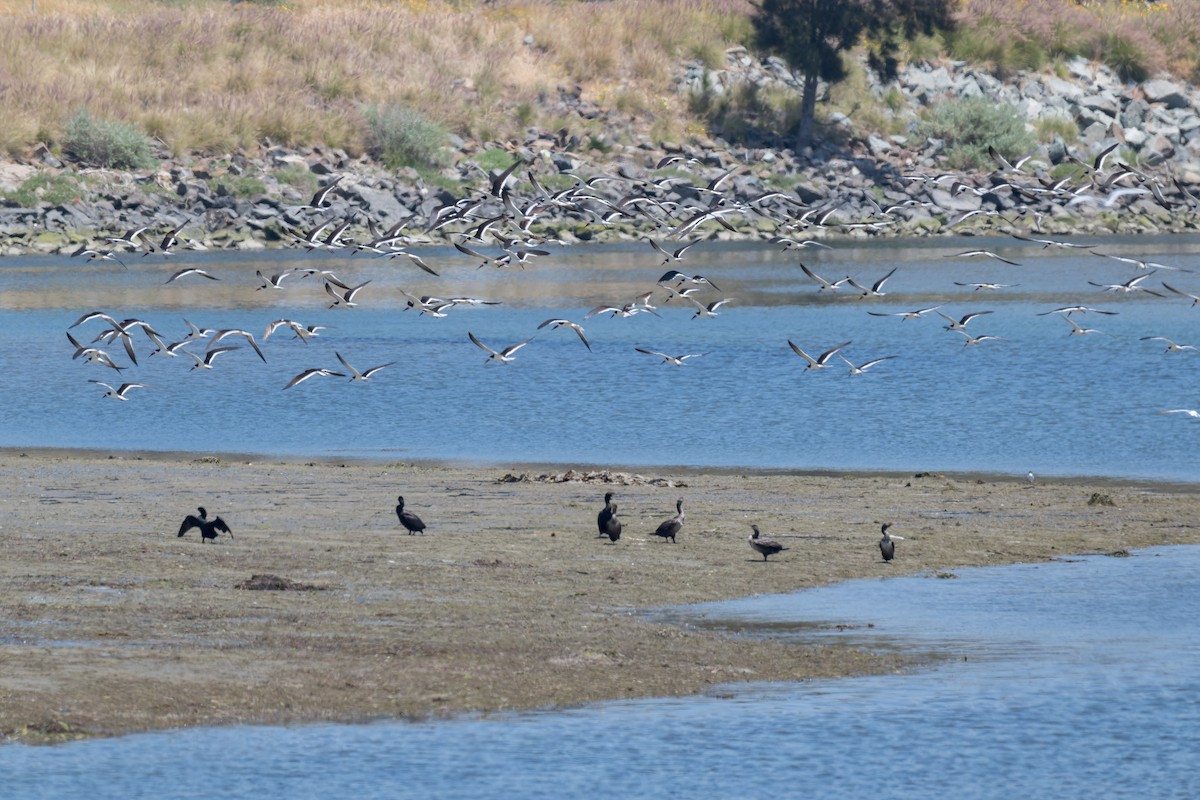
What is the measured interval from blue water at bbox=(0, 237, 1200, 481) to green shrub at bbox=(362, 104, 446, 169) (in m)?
12.8

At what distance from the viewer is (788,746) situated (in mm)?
13133

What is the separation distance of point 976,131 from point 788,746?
74302mm

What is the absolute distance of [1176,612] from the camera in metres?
17.0

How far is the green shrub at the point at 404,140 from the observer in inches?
3046

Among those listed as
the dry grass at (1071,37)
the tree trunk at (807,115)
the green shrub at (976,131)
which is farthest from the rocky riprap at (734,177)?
the dry grass at (1071,37)

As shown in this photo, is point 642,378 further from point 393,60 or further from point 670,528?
point 393,60

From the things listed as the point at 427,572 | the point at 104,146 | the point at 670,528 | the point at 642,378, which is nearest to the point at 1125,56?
the point at 104,146

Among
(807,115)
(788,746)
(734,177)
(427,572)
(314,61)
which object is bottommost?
(788,746)

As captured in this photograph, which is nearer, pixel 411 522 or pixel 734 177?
pixel 411 522

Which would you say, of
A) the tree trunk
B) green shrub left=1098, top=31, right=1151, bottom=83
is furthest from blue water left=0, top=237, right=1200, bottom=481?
green shrub left=1098, top=31, right=1151, bottom=83

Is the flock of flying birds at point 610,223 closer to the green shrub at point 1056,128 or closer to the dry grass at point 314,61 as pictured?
the green shrub at point 1056,128

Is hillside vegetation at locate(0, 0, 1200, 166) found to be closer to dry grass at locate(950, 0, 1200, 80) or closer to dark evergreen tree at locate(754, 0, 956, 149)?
dry grass at locate(950, 0, 1200, 80)

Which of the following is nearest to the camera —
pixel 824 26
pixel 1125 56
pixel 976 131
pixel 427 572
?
pixel 427 572

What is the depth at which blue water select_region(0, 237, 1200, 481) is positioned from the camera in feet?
100
